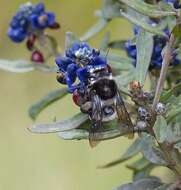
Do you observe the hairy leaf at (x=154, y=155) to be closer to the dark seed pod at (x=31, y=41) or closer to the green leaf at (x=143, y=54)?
the green leaf at (x=143, y=54)

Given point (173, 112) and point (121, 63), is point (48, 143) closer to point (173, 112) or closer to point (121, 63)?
point (121, 63)

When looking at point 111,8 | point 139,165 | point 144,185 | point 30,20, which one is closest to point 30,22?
point 30,20

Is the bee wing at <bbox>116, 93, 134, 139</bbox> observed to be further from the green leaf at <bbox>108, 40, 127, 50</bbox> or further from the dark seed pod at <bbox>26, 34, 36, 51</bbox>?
the dark seed pod at <bbox>26, 34, 36, 51</bbox>

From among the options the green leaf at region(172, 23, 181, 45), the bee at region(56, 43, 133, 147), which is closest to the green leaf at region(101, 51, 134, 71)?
the bee at region(56, 43, 133, 147)

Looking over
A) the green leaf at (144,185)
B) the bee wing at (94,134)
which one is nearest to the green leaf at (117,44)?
the green leaf at (144,185)

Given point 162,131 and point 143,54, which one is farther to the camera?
point 143,54
